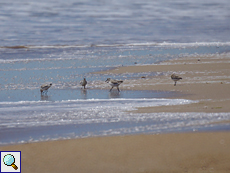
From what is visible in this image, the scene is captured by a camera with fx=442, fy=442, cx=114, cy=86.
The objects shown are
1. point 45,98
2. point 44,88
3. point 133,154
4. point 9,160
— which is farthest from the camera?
point 44,88

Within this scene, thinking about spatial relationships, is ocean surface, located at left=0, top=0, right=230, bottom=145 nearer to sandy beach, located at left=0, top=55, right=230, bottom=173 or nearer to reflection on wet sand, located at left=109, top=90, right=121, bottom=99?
reflection on wet sand, located at left=109, top=90, right=121, bottom=99

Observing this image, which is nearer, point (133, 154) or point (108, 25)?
point (133, 154)

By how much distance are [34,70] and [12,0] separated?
3574 cm

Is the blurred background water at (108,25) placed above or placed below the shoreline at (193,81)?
above

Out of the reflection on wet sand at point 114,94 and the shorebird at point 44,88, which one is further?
the shorebird at point 44,88

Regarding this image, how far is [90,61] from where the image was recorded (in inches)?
575

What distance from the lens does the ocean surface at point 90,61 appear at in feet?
21.8

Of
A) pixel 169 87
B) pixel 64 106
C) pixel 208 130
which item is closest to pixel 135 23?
pixel 169 87

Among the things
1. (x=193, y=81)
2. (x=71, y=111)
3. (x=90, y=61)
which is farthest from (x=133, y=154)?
(x=90, y=61)

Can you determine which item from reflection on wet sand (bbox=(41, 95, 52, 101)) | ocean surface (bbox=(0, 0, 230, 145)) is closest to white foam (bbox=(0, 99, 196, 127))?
ocean surface (bbox=(0, 0, 230, 145))

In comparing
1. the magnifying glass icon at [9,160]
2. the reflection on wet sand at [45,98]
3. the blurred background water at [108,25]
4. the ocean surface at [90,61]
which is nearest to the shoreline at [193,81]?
the ocean surface at [90,61]

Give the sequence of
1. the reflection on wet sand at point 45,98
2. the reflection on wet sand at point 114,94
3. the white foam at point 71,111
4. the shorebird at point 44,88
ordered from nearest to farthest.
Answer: the white foam at point 71,111 < the reflection on wet sand at point 45,98 < the reflection on wet sand at point 114,94 < the shorebird at point 44,88

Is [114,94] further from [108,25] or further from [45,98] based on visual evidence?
[108,25]

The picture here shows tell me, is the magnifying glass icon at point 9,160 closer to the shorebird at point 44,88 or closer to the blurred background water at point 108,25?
the shorebird at point 44,88
